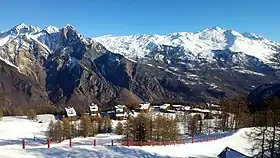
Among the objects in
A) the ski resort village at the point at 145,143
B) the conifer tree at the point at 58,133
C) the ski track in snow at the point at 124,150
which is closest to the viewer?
the ski track in snow at the point at 124,150

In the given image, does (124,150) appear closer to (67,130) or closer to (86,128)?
(67,130)

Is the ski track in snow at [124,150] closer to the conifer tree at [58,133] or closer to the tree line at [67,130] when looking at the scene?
the conifer tree at [58,133]

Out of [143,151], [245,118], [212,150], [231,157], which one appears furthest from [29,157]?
[245,118]

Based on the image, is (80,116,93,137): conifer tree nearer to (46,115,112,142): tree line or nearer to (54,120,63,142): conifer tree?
(46,115,112,142): tree line

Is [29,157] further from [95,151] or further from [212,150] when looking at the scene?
[212,150]

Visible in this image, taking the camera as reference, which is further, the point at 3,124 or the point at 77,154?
the point at 3,124

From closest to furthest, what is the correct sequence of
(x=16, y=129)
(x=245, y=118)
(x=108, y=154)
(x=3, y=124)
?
(x=108, y=154) → (x=245, y=118) → (x=16, y=129) → (x=3, y=124)

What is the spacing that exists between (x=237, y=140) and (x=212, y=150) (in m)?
13.6

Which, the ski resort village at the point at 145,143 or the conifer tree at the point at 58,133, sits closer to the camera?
the ski resort village at the point at 145,143

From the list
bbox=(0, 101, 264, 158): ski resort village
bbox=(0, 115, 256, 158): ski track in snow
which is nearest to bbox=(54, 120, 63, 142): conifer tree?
bbox=(0, 101, 264, 158): ski resort village

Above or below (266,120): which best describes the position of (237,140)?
below

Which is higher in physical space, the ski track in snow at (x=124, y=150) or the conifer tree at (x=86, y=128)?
the ski track in snow at (x=124, y=150)

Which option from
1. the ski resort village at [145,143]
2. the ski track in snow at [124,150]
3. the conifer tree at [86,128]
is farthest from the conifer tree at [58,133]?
the ski track in snow at [124,150]

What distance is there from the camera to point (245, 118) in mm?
100812
